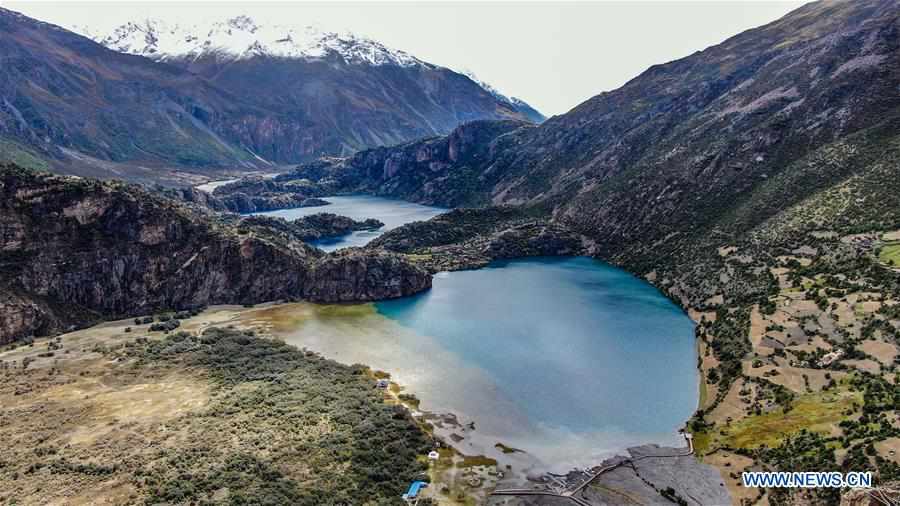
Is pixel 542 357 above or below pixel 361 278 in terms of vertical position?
below

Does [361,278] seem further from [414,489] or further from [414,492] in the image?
[414,492]

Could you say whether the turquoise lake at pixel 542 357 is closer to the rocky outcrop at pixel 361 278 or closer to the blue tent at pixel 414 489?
the rocky outcrop at pixel 361 278

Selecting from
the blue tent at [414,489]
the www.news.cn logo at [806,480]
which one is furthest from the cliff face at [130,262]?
the www.news.cn logo at [806,480]

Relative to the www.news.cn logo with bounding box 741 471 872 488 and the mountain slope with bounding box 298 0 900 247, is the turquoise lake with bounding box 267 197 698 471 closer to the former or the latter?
the www.news.cn logo with bounding box 741 471 872 488

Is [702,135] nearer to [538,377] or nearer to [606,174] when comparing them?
[606,174]

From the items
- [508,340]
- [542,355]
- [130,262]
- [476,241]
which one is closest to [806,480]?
[542,355]

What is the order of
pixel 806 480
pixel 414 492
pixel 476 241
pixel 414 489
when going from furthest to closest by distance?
pixel 476 241 < pixel 414 489 < pixel 414 492 < pixel 806 480

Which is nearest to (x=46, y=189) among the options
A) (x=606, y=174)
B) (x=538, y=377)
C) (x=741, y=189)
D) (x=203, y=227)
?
(x=203, y=227)

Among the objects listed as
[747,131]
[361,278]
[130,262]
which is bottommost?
[361,278]
